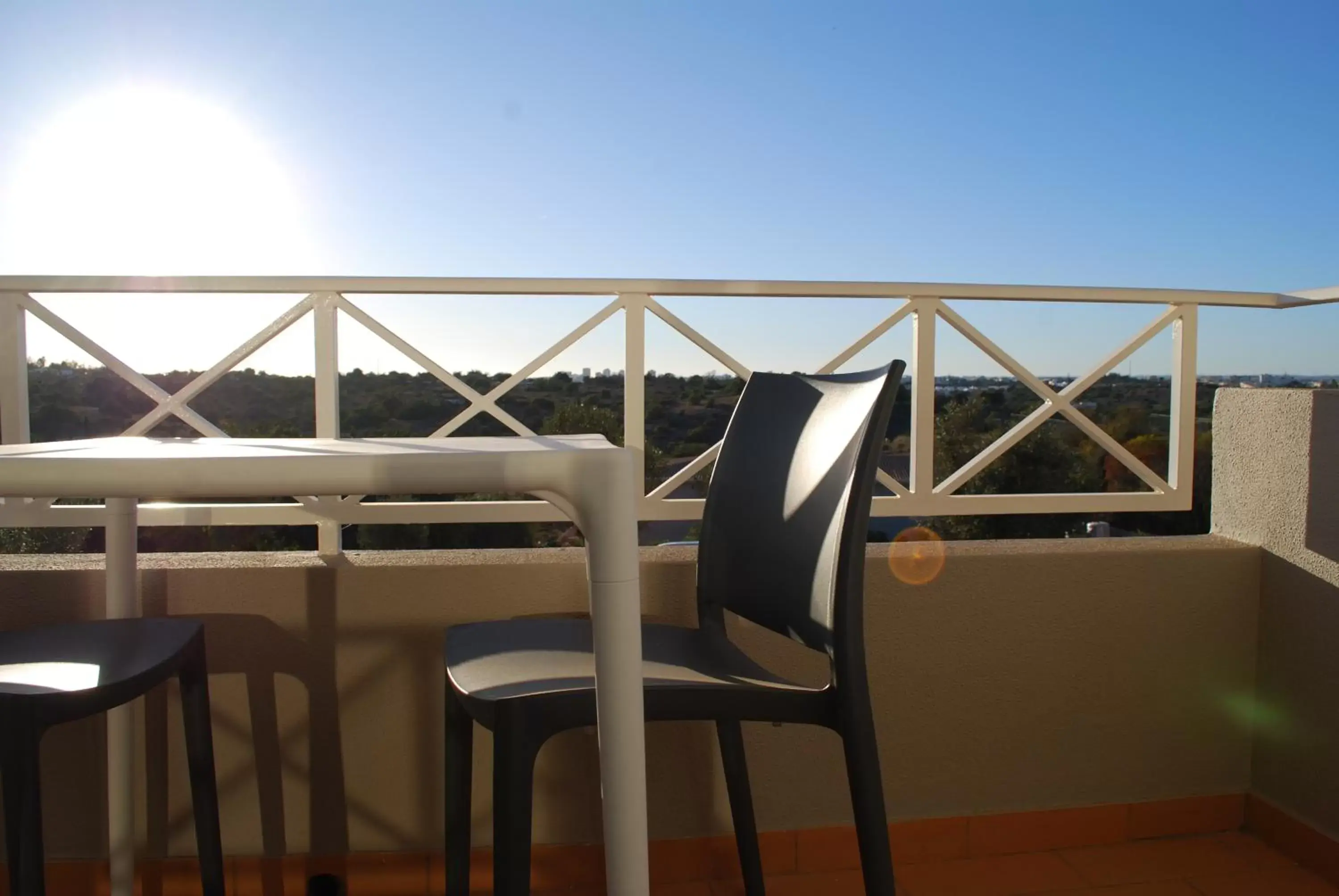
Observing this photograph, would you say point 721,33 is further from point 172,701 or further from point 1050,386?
point 172,701

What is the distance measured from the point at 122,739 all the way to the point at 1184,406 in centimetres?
228

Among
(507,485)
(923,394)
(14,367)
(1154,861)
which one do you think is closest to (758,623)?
(507,485)

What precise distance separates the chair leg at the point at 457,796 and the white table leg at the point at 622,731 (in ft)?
1.69

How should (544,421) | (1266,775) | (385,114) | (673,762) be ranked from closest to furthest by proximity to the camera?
1. (673,762)
2. (1266,775)
3. (544,421)
4. (385,114)

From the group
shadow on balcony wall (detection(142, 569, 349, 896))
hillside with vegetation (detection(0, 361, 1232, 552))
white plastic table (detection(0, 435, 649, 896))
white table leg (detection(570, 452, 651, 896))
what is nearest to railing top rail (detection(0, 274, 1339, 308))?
hillside with vegetation (detection(0, 361, 1232, 552))

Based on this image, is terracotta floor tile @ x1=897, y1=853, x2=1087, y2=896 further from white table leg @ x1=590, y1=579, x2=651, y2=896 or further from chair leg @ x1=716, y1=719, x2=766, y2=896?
white table leg @ x1=590, y1=579, x2=651, y2=896

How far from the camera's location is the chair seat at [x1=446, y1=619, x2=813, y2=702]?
1.04m

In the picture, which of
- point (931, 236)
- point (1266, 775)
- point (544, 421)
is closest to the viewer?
point (1266, 775)

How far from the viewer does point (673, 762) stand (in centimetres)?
180

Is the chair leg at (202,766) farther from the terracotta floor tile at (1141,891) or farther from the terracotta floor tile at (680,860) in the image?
the terracotta floor tile at (1141,891)

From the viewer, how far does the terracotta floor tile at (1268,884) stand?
5.75ft

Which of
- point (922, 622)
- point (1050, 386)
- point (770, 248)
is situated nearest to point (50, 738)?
point (922, 622)

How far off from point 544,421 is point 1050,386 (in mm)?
1706

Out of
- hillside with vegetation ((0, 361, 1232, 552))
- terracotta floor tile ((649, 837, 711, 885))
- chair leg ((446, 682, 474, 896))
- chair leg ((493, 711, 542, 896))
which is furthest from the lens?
hillside with vegetation ((0, 361, 1232, 552))
